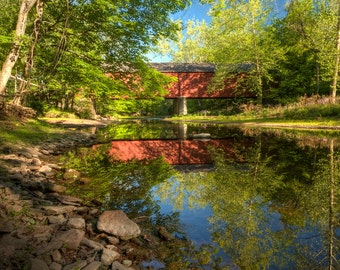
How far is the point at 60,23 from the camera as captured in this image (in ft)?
39.9

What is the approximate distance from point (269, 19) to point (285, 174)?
31900 mm

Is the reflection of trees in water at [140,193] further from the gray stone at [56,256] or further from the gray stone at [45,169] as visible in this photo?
the gray stone at [56,256]

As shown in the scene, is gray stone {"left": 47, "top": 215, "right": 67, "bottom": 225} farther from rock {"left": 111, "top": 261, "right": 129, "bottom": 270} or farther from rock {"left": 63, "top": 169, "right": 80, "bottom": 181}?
rock {"left": 63, "top": 169, "right": 80, "bottom": 181}

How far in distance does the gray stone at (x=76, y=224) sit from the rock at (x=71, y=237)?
0.73ft

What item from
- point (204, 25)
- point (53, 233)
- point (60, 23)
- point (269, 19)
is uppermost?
point (204, 25)

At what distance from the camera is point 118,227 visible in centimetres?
310

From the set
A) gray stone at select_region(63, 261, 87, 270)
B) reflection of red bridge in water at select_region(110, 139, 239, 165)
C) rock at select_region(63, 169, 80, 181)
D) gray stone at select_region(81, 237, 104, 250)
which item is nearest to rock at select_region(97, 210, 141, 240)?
gray stone at select_region(81, 237, 104, 250)

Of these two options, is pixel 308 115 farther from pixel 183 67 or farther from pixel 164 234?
pixel 183 67

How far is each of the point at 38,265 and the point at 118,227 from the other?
1026mm

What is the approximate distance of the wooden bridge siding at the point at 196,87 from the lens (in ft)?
116

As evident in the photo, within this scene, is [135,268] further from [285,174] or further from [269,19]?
[269,19]

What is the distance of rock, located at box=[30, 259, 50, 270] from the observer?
2164mm

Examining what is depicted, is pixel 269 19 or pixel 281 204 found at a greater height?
pixel 269 19

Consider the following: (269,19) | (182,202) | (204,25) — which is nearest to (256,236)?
(182,202)
